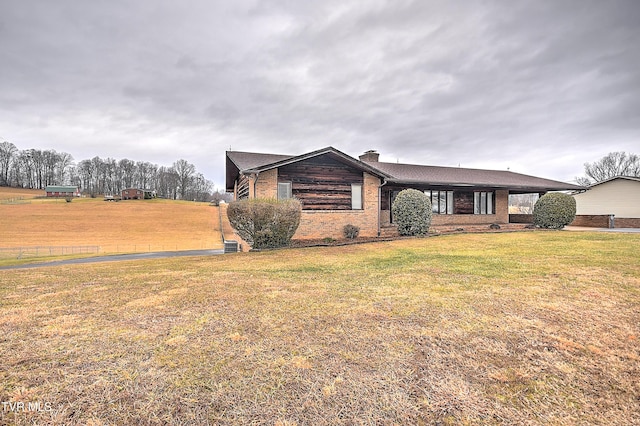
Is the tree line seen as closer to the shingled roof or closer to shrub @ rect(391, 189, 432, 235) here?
the shingled roof

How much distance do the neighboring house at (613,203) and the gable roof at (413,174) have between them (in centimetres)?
309

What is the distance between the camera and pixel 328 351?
3084mm

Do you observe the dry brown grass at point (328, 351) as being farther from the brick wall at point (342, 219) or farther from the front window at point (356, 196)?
the front window at point (356, 196)

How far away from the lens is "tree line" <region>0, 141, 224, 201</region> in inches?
2933

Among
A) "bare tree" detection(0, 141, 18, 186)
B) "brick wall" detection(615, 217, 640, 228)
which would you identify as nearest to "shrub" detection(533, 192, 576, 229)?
"brick wall" detection(615, 217, 640, 228)

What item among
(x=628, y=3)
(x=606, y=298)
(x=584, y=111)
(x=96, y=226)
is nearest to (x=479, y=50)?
(x=628, y=3)

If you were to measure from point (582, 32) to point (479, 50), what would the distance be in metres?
4.63

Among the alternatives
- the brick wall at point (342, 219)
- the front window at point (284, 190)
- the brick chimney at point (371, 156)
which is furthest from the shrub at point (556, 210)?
the front window at point (284, 190)

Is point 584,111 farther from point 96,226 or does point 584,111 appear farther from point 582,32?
point 96,226

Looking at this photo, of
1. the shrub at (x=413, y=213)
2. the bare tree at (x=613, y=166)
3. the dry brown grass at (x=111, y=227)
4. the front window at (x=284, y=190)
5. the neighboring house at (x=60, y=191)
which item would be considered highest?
the bare tree at (x=613, y=166)

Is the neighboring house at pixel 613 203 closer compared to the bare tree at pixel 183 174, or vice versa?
the neighboring house at pixel 613 203

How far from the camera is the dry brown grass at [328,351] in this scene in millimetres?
2182

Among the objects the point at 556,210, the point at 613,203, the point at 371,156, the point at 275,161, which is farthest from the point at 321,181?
the point at 613,203

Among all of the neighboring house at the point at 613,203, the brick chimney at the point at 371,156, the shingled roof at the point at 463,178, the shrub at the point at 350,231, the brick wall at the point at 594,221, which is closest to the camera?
the shrub at the point at 350,231
